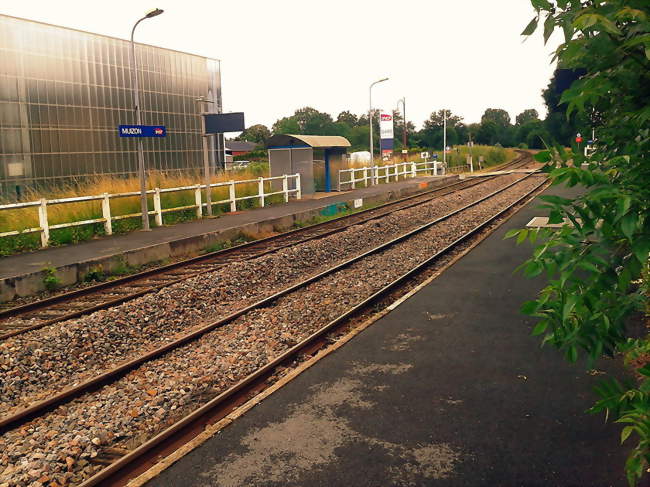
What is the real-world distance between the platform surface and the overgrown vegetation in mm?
10731

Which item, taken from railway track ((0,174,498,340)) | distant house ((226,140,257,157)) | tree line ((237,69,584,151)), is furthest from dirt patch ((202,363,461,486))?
distant house ((226,140,257,157))

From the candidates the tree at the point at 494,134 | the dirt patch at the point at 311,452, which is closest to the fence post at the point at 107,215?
the dirt patch at the point at 311,452

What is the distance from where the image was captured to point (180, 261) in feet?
45.6

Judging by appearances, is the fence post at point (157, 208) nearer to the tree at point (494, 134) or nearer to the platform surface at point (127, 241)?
the platform surface at point (127, 241)

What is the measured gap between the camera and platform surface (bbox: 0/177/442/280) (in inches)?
481

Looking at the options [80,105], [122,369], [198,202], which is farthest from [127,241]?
[80,105]

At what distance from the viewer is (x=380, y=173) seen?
1480 inches

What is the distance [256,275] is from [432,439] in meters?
7.78

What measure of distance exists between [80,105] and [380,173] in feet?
58.7

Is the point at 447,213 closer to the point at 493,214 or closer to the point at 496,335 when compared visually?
the point at 493,214

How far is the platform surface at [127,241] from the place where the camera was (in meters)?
12.2

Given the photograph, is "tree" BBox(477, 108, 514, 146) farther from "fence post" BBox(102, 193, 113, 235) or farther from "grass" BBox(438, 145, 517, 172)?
"fence post" BBox(102, 193, 113, 235)

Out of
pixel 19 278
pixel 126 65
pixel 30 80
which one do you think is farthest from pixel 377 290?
pixel 126 65

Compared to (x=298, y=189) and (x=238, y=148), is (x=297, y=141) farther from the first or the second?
(x=238, y=148)
